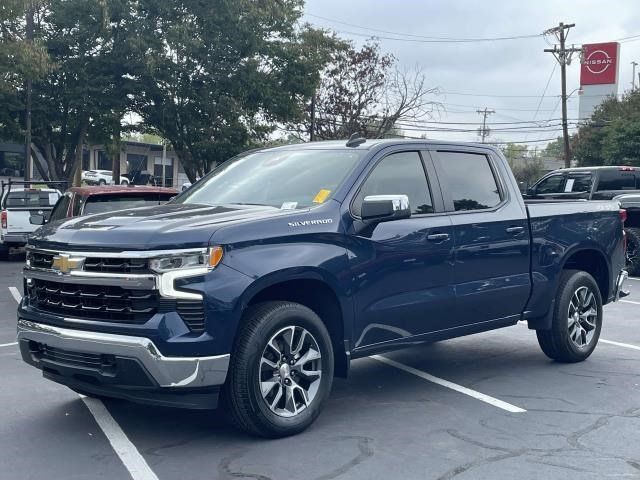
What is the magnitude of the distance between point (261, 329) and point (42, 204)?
15.5m

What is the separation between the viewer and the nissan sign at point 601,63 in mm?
81688

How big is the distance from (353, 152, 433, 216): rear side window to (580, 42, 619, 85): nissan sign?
80.1 metres

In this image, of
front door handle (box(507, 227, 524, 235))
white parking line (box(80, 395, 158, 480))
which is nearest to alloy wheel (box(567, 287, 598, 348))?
front door handle (box(507, 227, 524, 235))

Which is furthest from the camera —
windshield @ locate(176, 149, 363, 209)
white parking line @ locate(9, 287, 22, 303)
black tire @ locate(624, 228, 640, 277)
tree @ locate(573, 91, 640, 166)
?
tree @ locate(573, 91, 640, 166)

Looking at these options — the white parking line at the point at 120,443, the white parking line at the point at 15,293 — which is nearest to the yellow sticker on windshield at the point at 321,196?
the white parking line at the point at 120,443

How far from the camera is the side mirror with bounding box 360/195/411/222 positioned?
555 centimetres

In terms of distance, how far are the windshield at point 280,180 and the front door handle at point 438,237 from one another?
0.80 metres

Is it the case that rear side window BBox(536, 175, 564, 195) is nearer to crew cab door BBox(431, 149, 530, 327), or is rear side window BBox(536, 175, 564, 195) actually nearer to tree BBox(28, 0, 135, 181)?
crew cab door BBox(431, 149, 530, 327)

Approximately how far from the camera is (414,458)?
491 cm

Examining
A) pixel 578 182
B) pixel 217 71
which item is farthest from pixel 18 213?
pixel 578 182

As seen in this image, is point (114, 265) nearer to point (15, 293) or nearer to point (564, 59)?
point (15, 293)

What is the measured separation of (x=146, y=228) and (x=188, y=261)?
367 millimetres

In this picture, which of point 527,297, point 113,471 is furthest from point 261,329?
point 527,297

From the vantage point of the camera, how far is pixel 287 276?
5184mm
